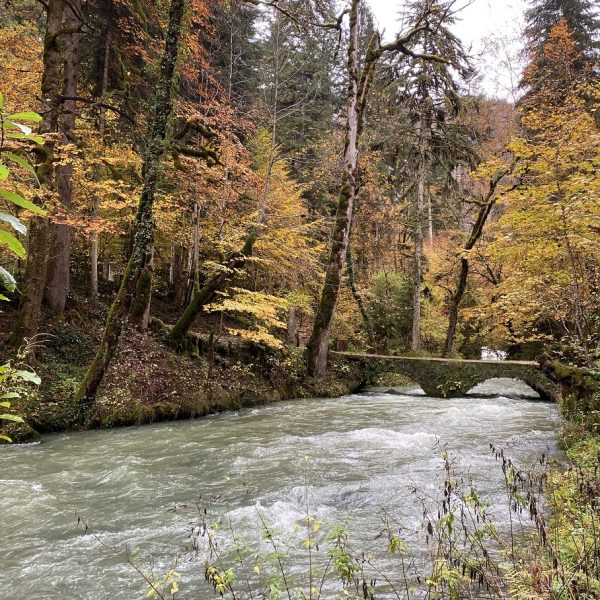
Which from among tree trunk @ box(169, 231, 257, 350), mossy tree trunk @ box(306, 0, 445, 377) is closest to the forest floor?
tree trunk @ box(169, 231, 257, 350)

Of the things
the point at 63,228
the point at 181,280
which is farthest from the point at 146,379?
the point at 181,280

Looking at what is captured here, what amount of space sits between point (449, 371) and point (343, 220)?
19.6 ft

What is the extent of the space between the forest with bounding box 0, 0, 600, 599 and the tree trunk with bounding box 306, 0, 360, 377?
0.23 ft

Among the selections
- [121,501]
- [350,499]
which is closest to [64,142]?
[121,501]

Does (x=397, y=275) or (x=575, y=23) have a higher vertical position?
(x=575, y=23)

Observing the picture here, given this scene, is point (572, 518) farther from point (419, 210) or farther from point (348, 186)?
point (419, 210)

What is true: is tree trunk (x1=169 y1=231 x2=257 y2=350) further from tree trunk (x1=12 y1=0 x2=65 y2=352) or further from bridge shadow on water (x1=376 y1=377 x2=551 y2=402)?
bridge shadow on water (x1=376 y1=377 x2=551 y2=402)

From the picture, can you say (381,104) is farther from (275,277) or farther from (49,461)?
(49,461)

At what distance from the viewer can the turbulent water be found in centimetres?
397

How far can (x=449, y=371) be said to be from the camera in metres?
15.3

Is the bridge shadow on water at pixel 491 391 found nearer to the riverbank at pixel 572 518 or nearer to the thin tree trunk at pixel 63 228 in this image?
the riverbank at pixel 572 518

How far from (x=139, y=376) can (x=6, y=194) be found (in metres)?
10.5

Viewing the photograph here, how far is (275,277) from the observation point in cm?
1755

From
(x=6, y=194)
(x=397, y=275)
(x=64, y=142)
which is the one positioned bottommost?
(x=6, y=194)
